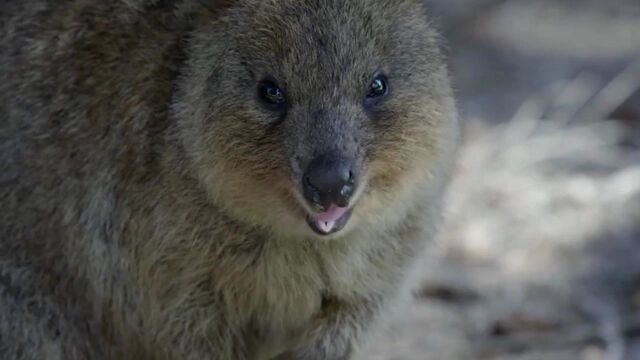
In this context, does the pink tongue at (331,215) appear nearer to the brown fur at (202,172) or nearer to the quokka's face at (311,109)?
the quokka's face at (311,109)

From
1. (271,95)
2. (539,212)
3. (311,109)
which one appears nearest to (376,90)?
(311,109)

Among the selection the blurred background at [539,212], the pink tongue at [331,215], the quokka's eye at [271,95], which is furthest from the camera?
the blurred background at [539,212]

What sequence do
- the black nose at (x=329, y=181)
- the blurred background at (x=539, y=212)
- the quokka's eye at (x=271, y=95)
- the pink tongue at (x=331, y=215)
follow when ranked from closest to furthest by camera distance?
the black nose at (x=329, y=181), the pink tongue at (x=331, y=215), the quokka's eye at (x=271, y=95), the blurred background at (x=539, y=212)

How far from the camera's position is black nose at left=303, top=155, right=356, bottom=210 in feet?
20.1

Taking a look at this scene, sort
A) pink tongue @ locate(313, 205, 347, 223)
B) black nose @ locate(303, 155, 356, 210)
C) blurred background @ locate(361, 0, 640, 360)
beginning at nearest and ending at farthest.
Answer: black nose @ locate(303, 155, 356, 210), pink tongue @ locate(313, 205, 347, 223), blurred background @ locate(361, 0, 640, 360)

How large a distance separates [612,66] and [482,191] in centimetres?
237

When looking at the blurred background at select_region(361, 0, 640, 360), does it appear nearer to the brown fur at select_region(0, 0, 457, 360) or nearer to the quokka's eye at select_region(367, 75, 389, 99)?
the brown fur at select_region(0, 0, 457, 360)

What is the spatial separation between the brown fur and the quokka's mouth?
0.11 metres

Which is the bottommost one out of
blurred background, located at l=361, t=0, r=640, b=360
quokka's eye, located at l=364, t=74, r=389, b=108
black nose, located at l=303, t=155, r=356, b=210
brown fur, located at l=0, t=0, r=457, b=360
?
blurred background, located at l=361, t=0, r=640, b=360

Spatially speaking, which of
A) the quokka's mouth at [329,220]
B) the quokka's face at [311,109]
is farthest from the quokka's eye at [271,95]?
the quokka's mouth at [329,220]

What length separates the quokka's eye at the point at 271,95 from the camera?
6.50 metres

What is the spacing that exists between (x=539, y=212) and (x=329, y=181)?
403cm

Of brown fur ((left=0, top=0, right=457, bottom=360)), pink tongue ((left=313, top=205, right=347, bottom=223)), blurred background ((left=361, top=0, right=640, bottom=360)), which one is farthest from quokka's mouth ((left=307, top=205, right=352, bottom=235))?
blurred background ((left=361, top=0, right=640, bottom=360))

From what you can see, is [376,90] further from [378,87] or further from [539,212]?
[539,212]
